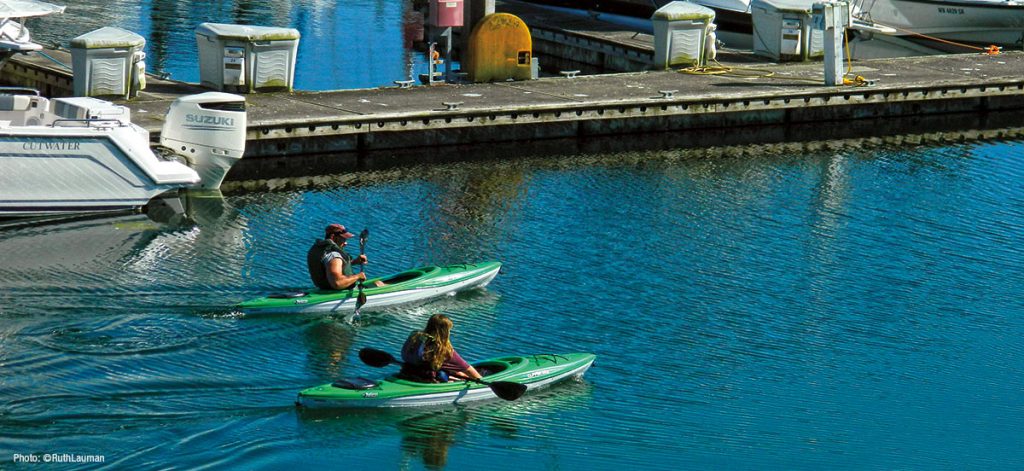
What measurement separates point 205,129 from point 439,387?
10606 mm

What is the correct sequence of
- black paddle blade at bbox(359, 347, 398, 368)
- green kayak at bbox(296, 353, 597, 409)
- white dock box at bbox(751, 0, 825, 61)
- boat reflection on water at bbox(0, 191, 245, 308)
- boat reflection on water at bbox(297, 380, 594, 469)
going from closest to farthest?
boat reflection on water at bbox(297, 380, 594, 469), green kayak at bbox(296, 353, 597, 409), black paddle blade at bbox(359, 347, 398, 368), boat reflection on water at bbox(0, 191, 245, 308), white dock box at bbox(751, 0, 825, 61)

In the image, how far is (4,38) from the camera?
2556 centimetres

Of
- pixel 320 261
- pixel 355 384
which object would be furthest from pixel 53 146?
pixel 355 384

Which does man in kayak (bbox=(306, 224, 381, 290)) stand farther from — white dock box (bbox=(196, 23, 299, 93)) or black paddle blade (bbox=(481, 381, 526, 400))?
white dock box (bbox=(196, 23, 299, 93))

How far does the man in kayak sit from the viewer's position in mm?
20156

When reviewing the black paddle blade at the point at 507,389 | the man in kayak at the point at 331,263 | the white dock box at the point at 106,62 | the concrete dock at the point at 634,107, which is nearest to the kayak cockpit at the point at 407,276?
the man in kayak at the point at 331,263

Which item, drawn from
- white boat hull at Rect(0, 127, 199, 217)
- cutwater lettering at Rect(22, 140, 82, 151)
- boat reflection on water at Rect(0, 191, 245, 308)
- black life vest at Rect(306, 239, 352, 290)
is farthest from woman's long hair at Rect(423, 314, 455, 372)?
cutwater lettering at Rect(22, 140, 82, 151)

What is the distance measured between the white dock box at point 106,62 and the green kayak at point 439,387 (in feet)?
46.2

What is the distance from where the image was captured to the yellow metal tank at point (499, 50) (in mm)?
32938

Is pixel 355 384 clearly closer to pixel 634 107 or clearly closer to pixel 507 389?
pixel 507 389

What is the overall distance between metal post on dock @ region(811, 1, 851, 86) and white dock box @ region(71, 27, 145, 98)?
14.4 metres

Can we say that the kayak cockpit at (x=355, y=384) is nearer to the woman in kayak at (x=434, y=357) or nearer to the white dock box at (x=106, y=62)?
the woman in kayak at (x=434, y=357)

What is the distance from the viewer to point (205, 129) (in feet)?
85.7

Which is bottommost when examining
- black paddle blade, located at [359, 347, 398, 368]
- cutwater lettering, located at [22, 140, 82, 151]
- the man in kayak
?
black paddle blade, located at [359, 347, 398, 368]
